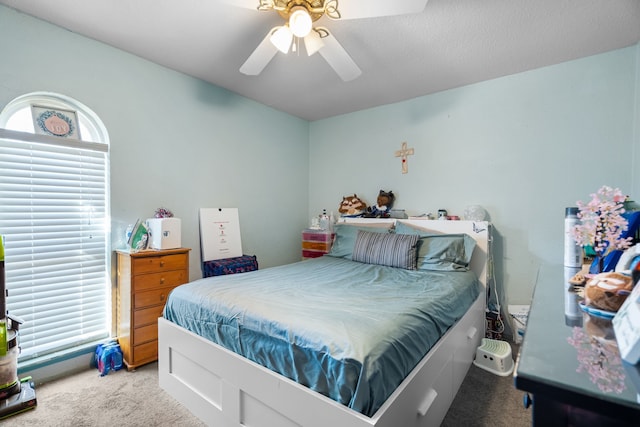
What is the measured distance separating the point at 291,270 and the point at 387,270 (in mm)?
816

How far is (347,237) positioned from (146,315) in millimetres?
1929

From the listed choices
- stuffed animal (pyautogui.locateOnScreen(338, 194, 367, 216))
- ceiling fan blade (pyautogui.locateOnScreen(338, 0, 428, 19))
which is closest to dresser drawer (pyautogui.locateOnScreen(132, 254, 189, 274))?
stuffed animal (pyautogui.locateOnScreen(338, 194, 367, 216))

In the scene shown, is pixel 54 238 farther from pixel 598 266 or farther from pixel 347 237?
pixel 598 266

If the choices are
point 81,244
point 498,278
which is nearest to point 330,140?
point 498,278

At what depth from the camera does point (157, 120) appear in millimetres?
2553

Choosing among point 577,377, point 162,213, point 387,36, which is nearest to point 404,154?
point 387,36

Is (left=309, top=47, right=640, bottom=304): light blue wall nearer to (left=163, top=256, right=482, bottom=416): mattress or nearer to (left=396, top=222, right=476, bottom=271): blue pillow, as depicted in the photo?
(left=396, top=222, right=476, bottom=271): blue pillow

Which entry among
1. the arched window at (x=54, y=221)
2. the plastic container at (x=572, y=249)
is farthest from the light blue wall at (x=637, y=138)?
the arched window at (x=54, y=221)

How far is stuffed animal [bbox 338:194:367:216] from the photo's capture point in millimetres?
3514

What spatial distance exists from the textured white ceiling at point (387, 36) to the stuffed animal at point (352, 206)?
4.38 ft

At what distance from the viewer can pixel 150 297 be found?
2193mm

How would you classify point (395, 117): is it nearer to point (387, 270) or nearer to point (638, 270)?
point (387, 270)

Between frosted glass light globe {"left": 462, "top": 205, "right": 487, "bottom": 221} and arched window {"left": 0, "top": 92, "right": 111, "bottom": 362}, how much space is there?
10.5ft

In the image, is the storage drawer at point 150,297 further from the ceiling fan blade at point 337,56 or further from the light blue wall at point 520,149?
the light blue wall at point 520,149
